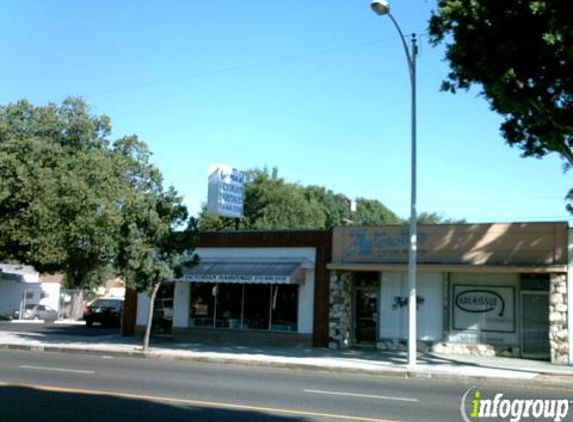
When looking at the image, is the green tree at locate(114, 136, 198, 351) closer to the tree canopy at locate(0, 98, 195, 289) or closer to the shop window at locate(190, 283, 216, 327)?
the shop window at locate(190, 283, 216, 327)

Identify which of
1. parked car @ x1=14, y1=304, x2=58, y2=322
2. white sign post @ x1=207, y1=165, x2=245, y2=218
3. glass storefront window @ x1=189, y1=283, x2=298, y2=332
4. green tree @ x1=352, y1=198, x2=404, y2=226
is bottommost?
parked car @ x1=14, y1=304, x2=58, y2=322

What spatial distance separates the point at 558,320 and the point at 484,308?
2577 mm

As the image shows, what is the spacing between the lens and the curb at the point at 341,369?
1575 centimetres

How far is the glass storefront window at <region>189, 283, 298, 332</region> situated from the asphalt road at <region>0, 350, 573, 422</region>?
8085 mm

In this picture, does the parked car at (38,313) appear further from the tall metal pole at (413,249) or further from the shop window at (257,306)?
the tall metal pole at (413,249)

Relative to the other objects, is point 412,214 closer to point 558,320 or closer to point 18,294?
point 558,320

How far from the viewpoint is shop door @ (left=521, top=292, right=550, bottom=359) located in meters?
21.9

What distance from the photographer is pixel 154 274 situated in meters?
21.6

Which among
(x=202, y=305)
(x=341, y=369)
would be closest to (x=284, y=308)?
(x=202, y=305)

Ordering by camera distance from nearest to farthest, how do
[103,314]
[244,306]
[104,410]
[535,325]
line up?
1. [104,410]
2. [535,325]
3. [244,306]
4. [103,314]

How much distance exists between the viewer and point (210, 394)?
11.5 metres

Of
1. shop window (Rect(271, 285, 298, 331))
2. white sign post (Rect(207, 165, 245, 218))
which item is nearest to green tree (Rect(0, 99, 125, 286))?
white sign post (Rect(207, 165, 245, 218))

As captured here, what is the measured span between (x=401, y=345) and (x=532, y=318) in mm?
4583

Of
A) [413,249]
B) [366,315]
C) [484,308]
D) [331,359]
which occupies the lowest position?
[331,359]
